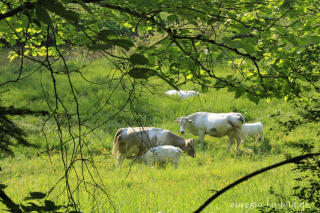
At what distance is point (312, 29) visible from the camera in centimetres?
384

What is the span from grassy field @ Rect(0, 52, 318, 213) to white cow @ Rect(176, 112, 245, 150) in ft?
1.35

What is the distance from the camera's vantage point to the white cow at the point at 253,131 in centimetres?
1051

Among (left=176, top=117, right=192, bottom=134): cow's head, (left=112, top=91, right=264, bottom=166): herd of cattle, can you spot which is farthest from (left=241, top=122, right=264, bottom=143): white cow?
(left=176, top=117, right=192, bottom=134): cow's head

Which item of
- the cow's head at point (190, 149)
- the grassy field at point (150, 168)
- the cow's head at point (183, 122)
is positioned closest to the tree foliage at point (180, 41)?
the grassy field at point (150, 168)

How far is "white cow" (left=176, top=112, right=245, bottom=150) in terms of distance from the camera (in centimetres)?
1064

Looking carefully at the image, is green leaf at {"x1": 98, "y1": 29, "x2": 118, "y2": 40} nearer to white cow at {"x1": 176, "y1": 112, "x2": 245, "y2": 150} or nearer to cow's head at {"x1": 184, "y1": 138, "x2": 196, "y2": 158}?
cow's head at {"x1": 184, "y1": 138, "x2": 196, "y2": 158}

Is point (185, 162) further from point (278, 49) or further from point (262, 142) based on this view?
point (278, 49)

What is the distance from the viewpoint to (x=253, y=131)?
1055 cm

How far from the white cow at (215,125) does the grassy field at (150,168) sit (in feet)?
1.35

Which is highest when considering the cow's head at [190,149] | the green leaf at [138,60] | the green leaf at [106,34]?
the green leaf at [106,34]

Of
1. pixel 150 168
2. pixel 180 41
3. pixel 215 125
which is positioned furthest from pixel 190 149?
pixel 180 41

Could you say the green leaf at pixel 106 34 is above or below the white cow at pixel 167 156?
above

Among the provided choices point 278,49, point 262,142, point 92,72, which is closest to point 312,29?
point 278,49

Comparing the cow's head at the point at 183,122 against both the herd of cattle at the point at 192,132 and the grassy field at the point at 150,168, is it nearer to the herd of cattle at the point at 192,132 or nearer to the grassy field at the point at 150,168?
the herd of cattle at the point at 192,132
